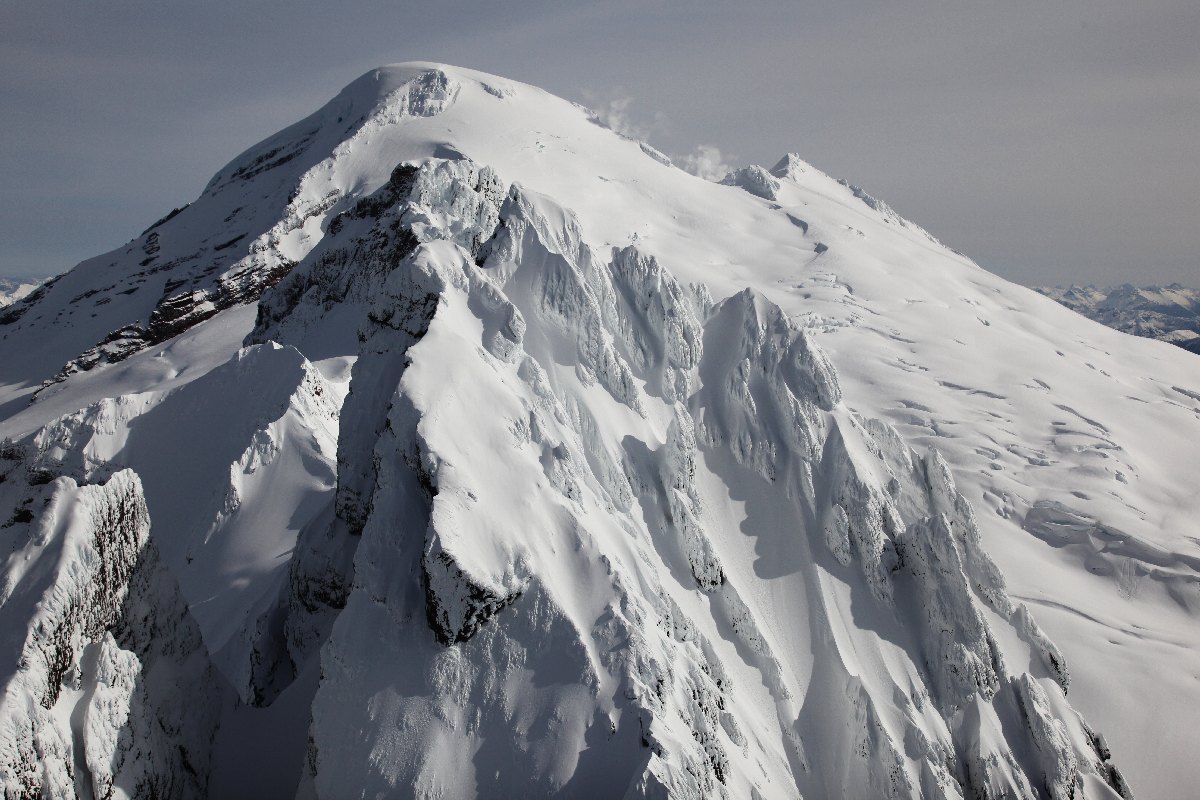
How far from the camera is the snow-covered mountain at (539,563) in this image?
19828mm

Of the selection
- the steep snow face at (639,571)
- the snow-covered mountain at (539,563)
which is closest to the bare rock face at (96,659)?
the snow-covered mountain at (539,563)

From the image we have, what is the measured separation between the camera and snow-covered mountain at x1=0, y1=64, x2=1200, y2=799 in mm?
19828

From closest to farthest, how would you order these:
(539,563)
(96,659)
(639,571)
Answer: (96,659)
(539,563)
(639,571)

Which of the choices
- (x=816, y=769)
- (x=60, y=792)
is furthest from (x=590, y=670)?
(x=816, y=769)

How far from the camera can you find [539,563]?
2252 centimetres

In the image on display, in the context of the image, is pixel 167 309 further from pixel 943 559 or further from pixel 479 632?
pixel 943 559

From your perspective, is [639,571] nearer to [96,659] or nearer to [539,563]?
[539,563]

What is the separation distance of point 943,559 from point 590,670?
78.3 ft

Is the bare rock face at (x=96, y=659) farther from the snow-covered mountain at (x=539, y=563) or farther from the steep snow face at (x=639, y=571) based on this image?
the steep snow face at (x=639, y=571)

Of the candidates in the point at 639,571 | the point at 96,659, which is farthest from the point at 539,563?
the point at 96,659

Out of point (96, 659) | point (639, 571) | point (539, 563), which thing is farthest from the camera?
point (639, 571)

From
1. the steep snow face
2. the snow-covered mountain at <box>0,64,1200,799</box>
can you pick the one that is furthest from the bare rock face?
the steep snow face

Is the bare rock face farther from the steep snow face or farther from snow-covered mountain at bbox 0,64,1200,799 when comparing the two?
the steep snow face

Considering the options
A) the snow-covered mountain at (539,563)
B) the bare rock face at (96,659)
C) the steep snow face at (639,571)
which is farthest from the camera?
the steep snow face at (639,571)
